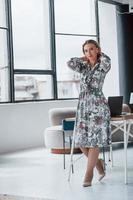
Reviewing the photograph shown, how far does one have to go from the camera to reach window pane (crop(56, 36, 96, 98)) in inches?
338

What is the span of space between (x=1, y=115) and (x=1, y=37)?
1.42 m

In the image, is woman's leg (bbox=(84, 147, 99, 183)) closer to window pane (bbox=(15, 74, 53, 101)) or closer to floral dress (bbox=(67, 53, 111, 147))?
floral dress (bbox=(67, 53, 111, 147))

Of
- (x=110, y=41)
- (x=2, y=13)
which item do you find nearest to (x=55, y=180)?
(x=2, y=13)

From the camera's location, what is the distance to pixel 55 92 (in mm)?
8484

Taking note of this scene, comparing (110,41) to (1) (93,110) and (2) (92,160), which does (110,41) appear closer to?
(1) (93,110)

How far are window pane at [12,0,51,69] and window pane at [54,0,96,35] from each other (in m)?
0.33

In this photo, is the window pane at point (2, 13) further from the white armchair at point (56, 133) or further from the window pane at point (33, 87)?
the white armchair at point (56, 133)

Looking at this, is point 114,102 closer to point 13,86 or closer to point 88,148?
point 88,148

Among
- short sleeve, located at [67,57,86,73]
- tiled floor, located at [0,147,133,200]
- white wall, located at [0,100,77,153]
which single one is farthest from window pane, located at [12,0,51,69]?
short sleeve, located at [67,57,86,73]

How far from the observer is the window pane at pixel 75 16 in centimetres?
860

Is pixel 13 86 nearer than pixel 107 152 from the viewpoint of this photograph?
No

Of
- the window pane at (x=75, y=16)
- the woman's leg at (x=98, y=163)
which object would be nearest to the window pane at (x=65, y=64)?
the window pane at (x=75, y=16)

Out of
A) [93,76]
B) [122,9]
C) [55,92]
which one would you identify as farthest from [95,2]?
[93,76]

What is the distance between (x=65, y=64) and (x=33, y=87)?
959 millimetres
